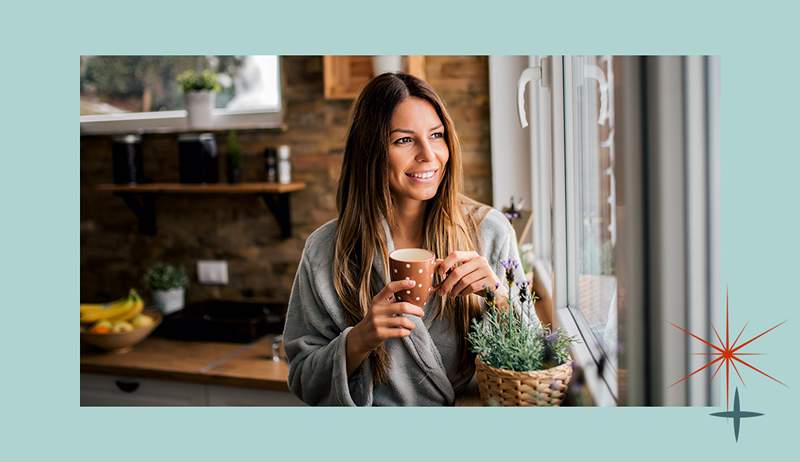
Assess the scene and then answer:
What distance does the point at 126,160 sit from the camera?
206 centimetres

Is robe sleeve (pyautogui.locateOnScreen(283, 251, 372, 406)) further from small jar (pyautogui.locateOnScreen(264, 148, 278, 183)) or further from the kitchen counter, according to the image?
small jar (pyautogui.locateOnScreen(264, 148, 278, 183))

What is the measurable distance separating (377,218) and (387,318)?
183 millimetres

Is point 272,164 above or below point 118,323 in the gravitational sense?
above

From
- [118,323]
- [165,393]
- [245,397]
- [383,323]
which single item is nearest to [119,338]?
[118,323]

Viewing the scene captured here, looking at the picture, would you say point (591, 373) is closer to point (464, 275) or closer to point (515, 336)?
point (515, 336)

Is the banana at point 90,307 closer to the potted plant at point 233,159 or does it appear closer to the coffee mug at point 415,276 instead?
the potted plant at point 233,159

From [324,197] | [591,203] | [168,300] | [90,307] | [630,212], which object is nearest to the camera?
[630,212]

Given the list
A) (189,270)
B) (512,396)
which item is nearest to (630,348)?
(512,396)

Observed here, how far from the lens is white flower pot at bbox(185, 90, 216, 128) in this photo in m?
2.08

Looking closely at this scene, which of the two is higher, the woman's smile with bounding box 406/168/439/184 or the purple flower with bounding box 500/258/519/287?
the woman's smile with bounding box 406/168/439/184

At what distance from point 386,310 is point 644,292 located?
17.8 inches

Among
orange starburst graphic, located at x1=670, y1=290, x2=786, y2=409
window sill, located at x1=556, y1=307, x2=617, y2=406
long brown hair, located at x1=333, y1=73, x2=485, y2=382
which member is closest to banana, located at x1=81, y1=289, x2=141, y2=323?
long brown hair, located at x1=333, y1=73, x2=485, y2=382

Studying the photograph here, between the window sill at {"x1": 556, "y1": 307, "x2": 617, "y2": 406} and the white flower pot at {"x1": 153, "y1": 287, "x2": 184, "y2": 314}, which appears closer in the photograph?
the window sill at {"x1": 556, "y1": 307, "x2": 617, "y2": 406}

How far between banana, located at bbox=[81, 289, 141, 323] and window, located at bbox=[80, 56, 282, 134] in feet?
1.49
